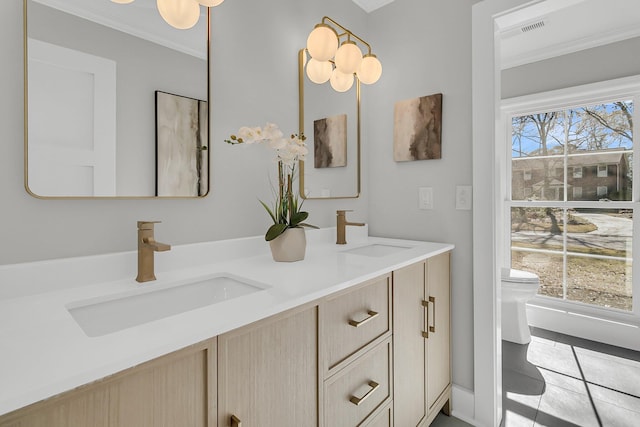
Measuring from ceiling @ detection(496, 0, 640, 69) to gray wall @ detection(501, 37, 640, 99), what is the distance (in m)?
0.05

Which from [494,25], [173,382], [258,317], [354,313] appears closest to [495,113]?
[494,25]

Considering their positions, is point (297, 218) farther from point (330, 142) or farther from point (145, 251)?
point (330, 142)

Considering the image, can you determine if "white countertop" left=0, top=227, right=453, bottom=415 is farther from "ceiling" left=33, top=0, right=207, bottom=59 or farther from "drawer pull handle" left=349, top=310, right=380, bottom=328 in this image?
"ceiling" left=33, top=0, right=207, bottom=59

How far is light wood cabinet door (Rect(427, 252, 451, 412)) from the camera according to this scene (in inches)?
59.6

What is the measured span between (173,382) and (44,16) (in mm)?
1031

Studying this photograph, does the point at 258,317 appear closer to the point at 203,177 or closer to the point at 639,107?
the point at 203,177

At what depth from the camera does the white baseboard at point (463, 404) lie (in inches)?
65.7

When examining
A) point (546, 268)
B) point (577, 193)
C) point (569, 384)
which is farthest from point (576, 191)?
point (569, 384)

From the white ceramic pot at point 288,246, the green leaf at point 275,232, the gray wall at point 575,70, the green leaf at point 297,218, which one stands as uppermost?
the gray wall at point 575,70

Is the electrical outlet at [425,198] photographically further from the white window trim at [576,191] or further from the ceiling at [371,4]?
the white window trim at [576,191]

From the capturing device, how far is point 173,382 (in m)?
0.58

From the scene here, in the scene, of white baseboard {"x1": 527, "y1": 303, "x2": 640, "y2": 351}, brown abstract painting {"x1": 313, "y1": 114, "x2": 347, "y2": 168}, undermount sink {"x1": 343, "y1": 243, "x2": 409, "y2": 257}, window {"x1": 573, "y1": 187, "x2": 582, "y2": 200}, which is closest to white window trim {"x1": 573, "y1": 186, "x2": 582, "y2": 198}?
window {"x1": 573, "y1": 187, "x2": 582, "y2": 200}

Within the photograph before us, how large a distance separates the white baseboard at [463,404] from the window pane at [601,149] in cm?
208

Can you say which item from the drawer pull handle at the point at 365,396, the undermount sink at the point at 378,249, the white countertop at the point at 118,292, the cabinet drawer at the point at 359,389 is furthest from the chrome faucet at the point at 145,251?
the undermount sink at the point at 378,249
